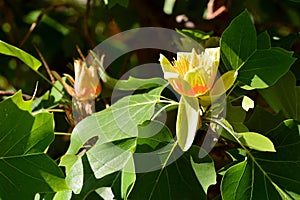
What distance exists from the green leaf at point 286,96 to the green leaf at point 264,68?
0.11 metres

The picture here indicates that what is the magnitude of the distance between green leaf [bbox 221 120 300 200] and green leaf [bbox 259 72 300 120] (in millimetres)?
98

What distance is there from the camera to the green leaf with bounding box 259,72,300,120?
0.84 m

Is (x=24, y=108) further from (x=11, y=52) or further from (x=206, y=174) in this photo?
(x=206, y=174)

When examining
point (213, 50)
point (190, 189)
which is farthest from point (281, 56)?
point (190, 189)

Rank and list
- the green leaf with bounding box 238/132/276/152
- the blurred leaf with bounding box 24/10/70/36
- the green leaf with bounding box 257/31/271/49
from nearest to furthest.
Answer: the green leaf with bounding box 238/132/276/152, the green leaf with bounding box 257/31/271/49, the blurred leaf with bounding box 24/10/70/36

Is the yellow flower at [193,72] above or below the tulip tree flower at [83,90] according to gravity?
above

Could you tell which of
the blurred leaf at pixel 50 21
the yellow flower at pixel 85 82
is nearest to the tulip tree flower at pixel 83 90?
the yellow flower at pixel 85 82

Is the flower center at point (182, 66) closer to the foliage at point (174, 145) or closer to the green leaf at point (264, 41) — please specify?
the foliage at point (174, 145)

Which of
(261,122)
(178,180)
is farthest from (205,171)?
(261,122)

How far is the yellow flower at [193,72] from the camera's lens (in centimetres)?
70

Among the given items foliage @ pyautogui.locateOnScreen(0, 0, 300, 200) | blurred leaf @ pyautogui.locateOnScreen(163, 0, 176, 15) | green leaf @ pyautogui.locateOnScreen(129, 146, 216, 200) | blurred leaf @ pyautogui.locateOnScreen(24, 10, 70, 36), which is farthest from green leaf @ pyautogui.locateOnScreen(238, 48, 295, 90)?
blurred leaf @ pyautogui.locateOnScreen(24, 10, 70, 36)

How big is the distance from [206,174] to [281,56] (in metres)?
0.16

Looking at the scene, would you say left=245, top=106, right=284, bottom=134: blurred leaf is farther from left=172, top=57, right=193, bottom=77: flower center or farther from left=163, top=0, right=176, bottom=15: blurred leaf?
left=163, top=0, right=176, bottom=15: blurred leaf

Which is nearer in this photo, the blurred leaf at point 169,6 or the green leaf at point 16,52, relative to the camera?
the green leaf at point 16,52
